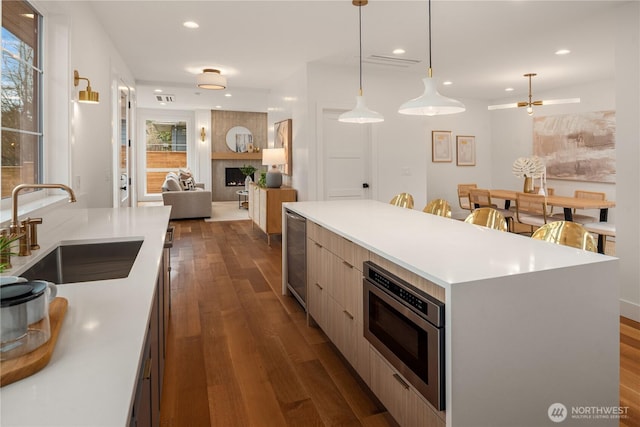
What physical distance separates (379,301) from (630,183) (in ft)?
9.03

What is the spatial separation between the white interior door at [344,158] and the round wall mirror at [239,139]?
631 cm

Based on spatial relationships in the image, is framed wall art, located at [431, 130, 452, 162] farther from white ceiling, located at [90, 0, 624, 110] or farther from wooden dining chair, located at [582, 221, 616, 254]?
wooden dining chair, located at [582, 221, 616, 254]

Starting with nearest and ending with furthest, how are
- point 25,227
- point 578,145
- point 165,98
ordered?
point 25,227 → point 578,145 → point 165,98

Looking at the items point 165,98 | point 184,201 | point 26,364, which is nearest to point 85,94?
point 26,364

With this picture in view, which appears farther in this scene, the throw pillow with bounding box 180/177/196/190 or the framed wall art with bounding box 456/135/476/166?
the throw pillow with bounding box 180/177/196/190

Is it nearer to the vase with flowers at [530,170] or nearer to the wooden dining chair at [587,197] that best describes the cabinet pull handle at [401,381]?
the wooden dining chair at [587,197]

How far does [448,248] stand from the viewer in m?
1.79

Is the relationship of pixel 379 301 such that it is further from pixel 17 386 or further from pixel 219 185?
pixel 219 185

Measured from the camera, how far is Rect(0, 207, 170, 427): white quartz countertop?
633mm

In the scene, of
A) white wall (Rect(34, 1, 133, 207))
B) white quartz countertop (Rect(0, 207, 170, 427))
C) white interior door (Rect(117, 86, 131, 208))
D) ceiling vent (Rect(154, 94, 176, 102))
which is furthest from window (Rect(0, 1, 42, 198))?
ceiling vent (Rect(154, 94, 176, 102))

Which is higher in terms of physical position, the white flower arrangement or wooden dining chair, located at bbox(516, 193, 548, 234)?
the white flower arrangement

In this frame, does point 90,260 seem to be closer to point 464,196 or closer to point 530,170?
point 530,170

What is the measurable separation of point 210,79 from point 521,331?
5397mm

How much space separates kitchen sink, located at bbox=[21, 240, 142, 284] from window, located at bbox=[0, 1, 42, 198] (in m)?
0.46
